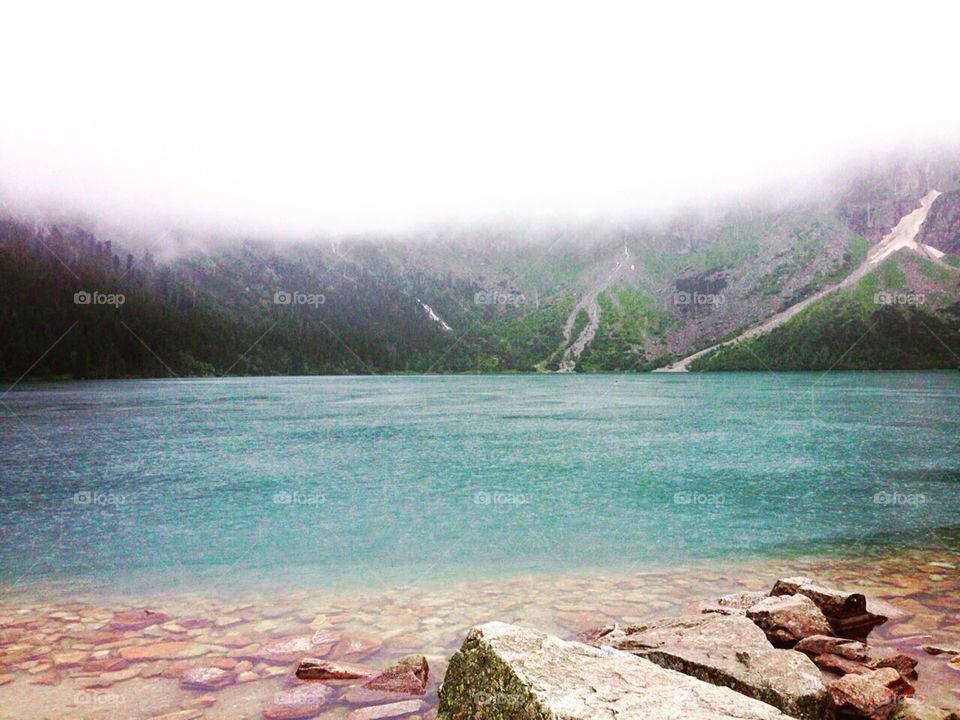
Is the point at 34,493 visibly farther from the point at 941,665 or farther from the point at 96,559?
the point at 941,665

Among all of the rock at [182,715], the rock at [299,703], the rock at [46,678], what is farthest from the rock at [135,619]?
the rock at [299,703]

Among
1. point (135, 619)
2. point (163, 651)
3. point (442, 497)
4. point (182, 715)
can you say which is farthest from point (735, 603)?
point (442, 497)

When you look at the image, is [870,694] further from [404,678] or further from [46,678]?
[46,678]

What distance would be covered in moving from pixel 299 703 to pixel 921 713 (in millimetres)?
9428

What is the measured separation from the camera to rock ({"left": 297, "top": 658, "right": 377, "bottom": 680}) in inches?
449

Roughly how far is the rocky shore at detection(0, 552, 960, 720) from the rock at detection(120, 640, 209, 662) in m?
0.06

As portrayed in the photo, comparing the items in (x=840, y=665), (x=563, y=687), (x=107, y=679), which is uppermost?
(x=563, y=687)

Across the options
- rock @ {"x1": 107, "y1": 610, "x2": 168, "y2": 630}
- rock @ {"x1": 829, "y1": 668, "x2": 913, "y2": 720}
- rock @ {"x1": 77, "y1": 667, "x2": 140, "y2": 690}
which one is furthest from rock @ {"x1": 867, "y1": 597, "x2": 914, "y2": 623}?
rock @ {"x1": 107, "y1": 610, "x2": 168, "y2": 630}

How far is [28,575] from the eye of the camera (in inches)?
817

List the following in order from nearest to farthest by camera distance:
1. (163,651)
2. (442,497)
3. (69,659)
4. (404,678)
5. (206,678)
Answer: (404,678) → (206,678) → (69,659) → (163,651) → (442,497)

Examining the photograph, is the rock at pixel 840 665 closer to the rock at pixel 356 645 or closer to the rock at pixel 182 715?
the rock at pixel 356 645

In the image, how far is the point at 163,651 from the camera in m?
13.3

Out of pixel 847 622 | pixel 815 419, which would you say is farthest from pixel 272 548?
pixel 815 419

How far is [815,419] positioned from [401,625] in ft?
261
